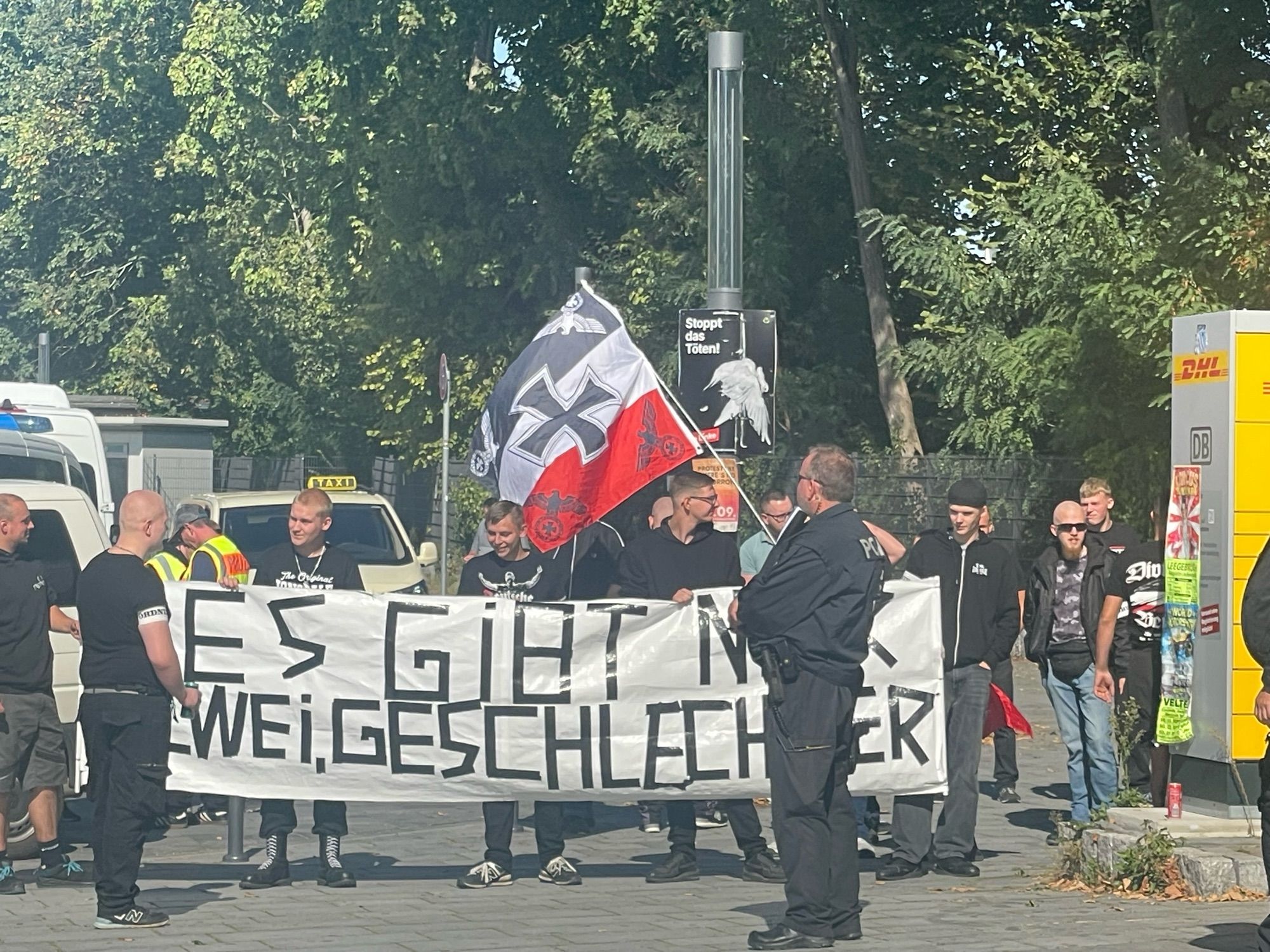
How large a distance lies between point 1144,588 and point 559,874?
3.82 meters

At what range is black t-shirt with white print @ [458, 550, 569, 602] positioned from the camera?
1061 centimetres

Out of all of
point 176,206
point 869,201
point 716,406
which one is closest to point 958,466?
point 869,201

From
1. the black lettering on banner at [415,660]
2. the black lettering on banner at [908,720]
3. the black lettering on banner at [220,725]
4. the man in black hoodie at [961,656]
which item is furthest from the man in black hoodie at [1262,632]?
the black lettering on banner at [220,725]

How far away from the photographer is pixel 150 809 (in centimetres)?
895

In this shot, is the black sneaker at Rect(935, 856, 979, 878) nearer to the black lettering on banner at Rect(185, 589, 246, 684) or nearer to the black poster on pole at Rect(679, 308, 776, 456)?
the black lettering on banner at Rect(185, 589, 246, 684)

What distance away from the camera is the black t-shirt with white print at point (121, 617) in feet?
29.3

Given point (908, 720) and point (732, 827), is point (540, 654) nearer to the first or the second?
point (732, 827)

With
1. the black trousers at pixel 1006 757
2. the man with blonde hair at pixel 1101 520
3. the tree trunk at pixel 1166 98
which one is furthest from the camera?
the tree trunk at pixel 1166 98

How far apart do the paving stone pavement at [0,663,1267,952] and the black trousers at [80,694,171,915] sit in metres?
0.24

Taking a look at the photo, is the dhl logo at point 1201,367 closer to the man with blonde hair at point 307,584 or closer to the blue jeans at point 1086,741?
the blue jeans at point 1086,741

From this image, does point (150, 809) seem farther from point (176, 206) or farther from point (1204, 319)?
point (176, 206)

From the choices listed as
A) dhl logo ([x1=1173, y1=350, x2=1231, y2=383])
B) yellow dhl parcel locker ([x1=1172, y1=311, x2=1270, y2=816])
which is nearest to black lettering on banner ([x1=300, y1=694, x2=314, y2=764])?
yellow dhl parcel locker ([x1=1172, y1=311, x2=1270, y2=816])

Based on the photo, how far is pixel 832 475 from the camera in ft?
28.6

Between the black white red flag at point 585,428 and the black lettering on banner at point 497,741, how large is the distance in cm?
122
